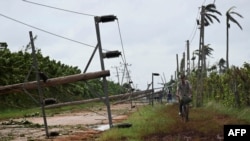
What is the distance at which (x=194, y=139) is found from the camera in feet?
34.9

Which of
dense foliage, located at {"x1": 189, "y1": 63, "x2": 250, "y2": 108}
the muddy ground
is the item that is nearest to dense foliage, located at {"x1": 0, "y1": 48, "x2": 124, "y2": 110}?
the muddy ground

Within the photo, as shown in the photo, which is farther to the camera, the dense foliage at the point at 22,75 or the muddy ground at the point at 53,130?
the dense foliage at the point at 22,75

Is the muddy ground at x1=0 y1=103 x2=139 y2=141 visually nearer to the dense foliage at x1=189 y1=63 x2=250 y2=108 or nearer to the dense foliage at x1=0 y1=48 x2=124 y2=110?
the dense foliage at x1=189 y1=63 x2=250 y2=108

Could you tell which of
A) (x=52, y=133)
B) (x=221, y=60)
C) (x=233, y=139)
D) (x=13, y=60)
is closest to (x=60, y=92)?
(x=13, y=60)

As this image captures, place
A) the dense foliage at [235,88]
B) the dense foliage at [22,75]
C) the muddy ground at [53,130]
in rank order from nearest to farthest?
the muddy ground at [53,130] → the dense foliage at [235,88] → the dense foliage at [22,75]

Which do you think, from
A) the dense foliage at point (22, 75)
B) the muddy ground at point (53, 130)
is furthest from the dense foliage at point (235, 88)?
the dense foliage at point (22, 75)

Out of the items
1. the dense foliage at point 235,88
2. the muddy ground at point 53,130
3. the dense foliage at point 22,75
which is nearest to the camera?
the muddy ground at point 53,130

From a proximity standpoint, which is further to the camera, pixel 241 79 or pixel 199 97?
pixel 199 97

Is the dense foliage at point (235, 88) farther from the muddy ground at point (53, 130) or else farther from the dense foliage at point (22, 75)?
the dense foliage at point (22, 75)

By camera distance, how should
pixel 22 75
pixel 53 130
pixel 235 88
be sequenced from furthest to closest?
pixel 22 75 < pixel 235 88 < pixel 53 130

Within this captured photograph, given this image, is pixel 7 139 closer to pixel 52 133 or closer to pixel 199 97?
pixel 52 133

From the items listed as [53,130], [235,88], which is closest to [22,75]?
[53,130]

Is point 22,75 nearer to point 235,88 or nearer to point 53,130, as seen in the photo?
point 53,130

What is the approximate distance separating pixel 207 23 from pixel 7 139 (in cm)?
2646
